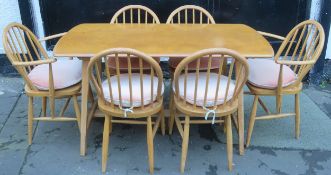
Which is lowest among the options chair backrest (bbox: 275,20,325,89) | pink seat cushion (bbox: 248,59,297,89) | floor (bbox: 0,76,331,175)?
floor (bbox: 0,76,331,175)

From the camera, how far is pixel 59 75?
8.40ft

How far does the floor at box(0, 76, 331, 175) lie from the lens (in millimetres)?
2428

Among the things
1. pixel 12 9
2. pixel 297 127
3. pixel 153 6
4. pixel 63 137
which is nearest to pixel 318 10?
pixel 297 127

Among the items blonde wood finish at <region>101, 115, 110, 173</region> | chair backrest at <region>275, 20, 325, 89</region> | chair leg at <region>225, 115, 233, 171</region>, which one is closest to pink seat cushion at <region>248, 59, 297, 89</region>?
chair backrest at <region>275, 20, 325, 89</region>

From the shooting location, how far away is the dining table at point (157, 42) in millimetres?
2256

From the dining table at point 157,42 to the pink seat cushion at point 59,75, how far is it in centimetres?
17

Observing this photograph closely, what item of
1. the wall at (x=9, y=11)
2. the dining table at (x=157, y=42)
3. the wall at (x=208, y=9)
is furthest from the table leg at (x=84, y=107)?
the wall at (x=9, y=11)

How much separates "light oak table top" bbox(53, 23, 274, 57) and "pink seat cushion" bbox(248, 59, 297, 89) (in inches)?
9.8

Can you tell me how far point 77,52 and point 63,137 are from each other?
34.2 inches

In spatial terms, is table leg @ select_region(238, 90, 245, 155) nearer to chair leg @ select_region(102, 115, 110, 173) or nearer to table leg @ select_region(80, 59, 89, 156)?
chair leg @ select_region(102, 115, 110, 173)

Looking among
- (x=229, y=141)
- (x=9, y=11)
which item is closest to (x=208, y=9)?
(x=229, y=141)

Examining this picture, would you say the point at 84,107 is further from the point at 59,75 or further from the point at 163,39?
the point at 163,39

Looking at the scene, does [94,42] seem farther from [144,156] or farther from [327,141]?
[327,141]

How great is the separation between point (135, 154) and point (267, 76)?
1.11 m
